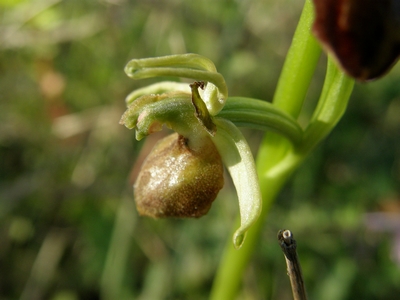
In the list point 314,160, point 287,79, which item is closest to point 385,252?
point 314,160

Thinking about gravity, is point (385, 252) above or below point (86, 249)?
above

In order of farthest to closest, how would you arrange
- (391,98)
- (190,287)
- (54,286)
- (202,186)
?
(391,98), (54,286), (190,287), (202,186)

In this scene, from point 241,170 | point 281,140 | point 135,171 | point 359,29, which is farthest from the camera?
point 135,171

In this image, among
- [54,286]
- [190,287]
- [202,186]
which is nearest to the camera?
[202,186]

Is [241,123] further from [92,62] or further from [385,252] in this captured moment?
[92,62]

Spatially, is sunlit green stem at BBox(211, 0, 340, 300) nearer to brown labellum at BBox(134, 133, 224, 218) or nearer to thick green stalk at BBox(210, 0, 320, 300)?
thick green stalk at BBox(210, 0, 320, 300)

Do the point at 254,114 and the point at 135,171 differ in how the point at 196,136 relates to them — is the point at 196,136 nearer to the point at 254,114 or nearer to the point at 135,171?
the point at 254,114

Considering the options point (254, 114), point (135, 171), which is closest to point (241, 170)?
point (254, 114)
